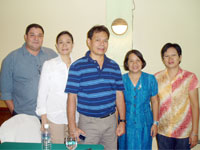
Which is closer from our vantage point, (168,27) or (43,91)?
(43,91)

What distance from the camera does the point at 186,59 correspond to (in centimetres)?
271

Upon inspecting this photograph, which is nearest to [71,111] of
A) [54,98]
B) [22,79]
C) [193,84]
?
[54,98]

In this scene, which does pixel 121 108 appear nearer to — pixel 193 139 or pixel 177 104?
pixel 177 104

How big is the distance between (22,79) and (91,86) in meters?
0.97

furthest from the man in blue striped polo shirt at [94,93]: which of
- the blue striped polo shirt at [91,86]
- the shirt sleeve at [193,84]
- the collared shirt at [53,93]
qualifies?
the shirt sleeve at [193,84]

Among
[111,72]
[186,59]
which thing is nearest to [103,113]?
[111,72]

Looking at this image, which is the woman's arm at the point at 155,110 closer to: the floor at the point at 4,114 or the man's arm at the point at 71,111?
the man's arm at the point at 71,111

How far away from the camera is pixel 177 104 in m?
1.98

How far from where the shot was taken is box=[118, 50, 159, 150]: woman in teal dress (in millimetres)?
1946

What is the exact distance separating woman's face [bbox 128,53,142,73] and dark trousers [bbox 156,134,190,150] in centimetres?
85

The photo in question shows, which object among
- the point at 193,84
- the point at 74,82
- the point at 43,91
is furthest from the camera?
the point at 193,84

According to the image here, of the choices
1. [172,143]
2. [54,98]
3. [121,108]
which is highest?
[54,98]

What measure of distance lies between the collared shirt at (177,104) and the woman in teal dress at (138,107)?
0.11 m

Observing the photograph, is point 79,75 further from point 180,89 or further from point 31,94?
point 180,89
